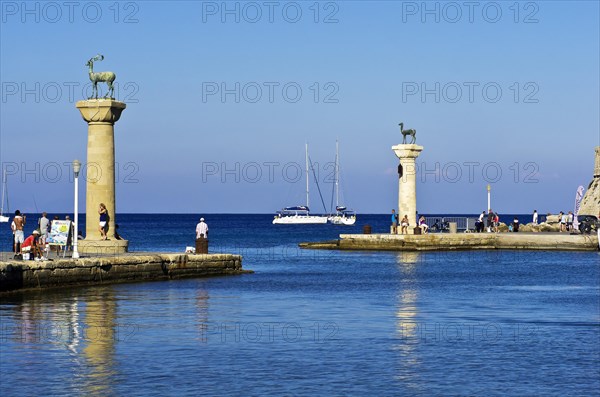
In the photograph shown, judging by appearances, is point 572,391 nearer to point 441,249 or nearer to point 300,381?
point 300,381

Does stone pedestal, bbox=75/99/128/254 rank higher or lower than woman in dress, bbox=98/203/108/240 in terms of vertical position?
higher

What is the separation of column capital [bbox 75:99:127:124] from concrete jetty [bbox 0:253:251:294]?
514 centimetres

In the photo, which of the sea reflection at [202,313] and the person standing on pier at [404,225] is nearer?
the sea reflection at [202,313]

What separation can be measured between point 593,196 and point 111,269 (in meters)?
86.2

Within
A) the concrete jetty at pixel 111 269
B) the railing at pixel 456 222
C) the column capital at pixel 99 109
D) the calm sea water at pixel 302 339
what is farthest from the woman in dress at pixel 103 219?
the railing at pixel 456 222

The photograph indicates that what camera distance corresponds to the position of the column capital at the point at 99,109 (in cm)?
3859

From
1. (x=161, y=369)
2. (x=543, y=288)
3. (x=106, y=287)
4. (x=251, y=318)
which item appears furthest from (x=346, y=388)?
(x=543, y=288)

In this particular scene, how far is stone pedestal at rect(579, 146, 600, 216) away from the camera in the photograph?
111062mm

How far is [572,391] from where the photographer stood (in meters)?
17.1

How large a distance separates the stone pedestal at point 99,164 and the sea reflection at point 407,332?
36.0 ft

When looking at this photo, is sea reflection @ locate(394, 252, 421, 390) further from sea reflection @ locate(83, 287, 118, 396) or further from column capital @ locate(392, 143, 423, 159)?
column capital @ locate(392, 143, 423, 159)

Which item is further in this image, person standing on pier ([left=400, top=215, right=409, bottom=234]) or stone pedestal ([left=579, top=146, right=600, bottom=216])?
stone pedestal ([left=579, top=146, right=600, bottom=216])

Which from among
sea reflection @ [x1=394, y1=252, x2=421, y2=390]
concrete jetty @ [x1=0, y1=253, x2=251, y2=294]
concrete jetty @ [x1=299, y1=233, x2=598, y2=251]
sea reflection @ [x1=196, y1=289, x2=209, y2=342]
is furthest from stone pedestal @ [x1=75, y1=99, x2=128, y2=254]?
concrete jetty @ [x1=299, y1=233, x2=598, y2=251]

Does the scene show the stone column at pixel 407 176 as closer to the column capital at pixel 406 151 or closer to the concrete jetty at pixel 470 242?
the column capital at pixel 406 151
